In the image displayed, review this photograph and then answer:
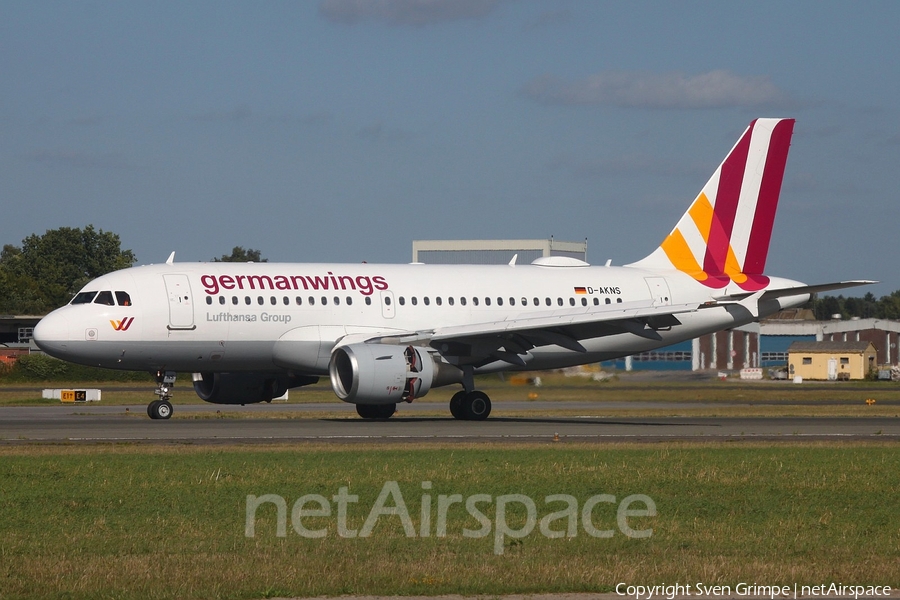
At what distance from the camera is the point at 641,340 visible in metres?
38.8

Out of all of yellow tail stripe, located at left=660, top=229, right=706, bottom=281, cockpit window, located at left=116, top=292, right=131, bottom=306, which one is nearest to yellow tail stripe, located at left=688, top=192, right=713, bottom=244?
yellow tail stripe, located at left=660, top=229, right=706, bottom=281

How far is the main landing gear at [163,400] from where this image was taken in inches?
1331

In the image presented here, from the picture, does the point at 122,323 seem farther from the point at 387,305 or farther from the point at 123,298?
the point at 387,305

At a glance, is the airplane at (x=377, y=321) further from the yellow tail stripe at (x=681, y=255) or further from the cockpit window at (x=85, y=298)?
the yellow tail stripe at (x=681, y=255)

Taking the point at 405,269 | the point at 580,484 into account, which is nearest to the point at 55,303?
the point at 405,269

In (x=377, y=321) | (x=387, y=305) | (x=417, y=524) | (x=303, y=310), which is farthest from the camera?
(x=387, y=305)

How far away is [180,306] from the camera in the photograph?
1300 inches

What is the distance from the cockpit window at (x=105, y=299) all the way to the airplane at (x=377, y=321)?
0.14 feet

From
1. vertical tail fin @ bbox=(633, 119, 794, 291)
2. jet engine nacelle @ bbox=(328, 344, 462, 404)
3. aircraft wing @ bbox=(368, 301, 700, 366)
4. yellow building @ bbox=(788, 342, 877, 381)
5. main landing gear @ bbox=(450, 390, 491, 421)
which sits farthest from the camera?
yellow building @ bbox=(788, 342, 877, 381)

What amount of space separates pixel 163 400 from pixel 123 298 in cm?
318

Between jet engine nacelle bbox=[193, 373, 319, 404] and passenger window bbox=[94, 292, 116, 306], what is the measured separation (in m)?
4.07

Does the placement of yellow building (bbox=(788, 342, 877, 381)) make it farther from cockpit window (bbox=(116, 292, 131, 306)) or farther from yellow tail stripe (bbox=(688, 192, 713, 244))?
cockpit window (bbox=(116, 292, 131, 306))

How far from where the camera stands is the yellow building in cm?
8788

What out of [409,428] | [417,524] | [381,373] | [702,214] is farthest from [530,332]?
[417,524]
